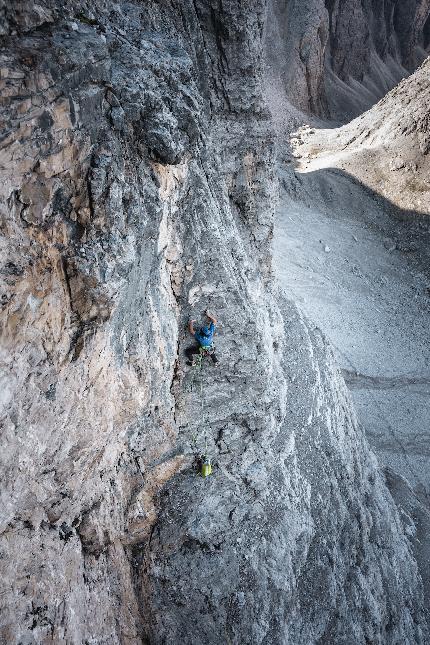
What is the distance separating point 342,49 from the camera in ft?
150

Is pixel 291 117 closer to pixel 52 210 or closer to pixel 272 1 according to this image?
pixel 272 1

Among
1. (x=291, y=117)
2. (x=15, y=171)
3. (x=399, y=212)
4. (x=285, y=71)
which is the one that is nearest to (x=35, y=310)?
(x=15, y=171)

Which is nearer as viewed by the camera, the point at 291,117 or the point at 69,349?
the point at 69,349

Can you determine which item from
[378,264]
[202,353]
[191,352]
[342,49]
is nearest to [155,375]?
[191,352]

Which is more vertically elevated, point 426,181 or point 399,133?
point 399,133

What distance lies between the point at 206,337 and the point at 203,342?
0.10m

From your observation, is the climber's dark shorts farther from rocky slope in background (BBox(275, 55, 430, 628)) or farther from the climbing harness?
rocky slope in background (BBox(275, 55, 430, 628))

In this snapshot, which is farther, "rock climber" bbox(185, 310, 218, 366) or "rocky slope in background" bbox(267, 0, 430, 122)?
"rocky slope in background" bbox(267, 0, 430, 122)

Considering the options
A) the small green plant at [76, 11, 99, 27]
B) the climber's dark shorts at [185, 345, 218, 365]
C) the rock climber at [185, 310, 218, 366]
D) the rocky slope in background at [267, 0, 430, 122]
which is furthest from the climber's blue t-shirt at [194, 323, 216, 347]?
the rocky slope in background at [267, 0, 430, 122]

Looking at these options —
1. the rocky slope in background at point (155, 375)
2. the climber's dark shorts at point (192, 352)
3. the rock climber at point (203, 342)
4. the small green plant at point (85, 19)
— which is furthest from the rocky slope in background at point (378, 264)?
the small green plant at point (85, 19)

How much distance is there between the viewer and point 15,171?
396 cm

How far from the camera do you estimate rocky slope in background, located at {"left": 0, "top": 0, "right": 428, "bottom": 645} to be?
4359 mm

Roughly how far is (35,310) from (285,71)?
138 ft

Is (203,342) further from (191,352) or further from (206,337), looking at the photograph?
(191,352)
